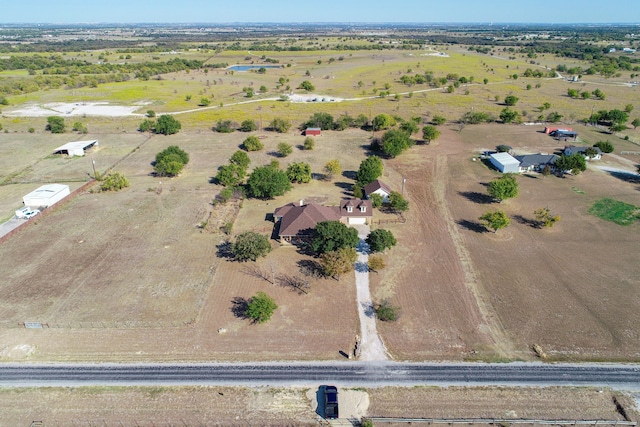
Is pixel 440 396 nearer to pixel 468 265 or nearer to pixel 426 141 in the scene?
pixel 468 265

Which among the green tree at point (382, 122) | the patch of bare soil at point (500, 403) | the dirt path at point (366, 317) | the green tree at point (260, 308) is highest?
the green tree at point (382, 122)

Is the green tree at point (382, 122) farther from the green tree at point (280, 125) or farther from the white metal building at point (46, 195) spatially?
the white metal building at point (46, 195)

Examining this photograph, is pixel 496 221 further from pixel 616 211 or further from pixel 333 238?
pixel 333 238

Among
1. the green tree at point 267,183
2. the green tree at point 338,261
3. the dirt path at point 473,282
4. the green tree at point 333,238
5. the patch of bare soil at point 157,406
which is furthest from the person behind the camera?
the green tree at point 267,183

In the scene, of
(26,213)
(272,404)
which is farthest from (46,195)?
(272,404)

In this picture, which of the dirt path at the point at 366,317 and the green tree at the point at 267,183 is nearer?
the dirt path at the point at 366,317

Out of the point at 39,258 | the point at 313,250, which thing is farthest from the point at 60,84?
the point at 313,250

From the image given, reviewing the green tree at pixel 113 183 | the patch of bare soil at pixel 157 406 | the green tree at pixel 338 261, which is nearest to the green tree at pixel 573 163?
the green tree at pixel 338 261

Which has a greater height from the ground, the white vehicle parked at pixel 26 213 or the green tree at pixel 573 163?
the green tree at pixel 573 163
